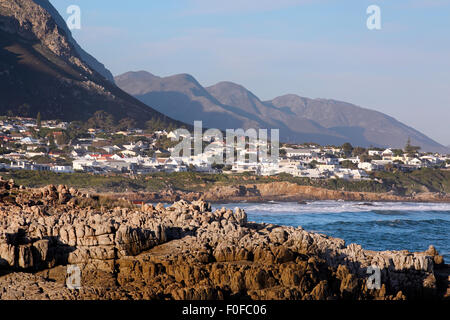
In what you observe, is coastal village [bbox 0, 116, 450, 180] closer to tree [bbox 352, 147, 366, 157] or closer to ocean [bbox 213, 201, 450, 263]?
tree [bbox 352, 147, 366, 157]

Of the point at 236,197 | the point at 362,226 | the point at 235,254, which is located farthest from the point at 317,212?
the point at 235,254

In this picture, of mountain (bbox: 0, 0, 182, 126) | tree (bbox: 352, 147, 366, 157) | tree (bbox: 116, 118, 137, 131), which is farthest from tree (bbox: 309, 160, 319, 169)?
mountain (bbox: 0, 0, 182, 126)

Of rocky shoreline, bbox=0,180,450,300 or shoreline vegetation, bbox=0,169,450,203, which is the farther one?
shoreline vegetation, bbox=0,169,450,203

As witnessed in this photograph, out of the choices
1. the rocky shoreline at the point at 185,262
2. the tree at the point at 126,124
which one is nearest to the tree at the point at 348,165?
the tree at the point at 126,124

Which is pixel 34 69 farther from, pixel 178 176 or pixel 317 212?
pixel 317 212

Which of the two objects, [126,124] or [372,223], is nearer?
[372,223]

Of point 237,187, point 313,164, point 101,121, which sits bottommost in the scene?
point 237,187

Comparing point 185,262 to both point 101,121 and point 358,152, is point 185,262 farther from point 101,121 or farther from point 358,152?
point 101,121

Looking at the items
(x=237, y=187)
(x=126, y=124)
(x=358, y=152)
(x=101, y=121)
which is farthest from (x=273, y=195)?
(x=126, y=124)
